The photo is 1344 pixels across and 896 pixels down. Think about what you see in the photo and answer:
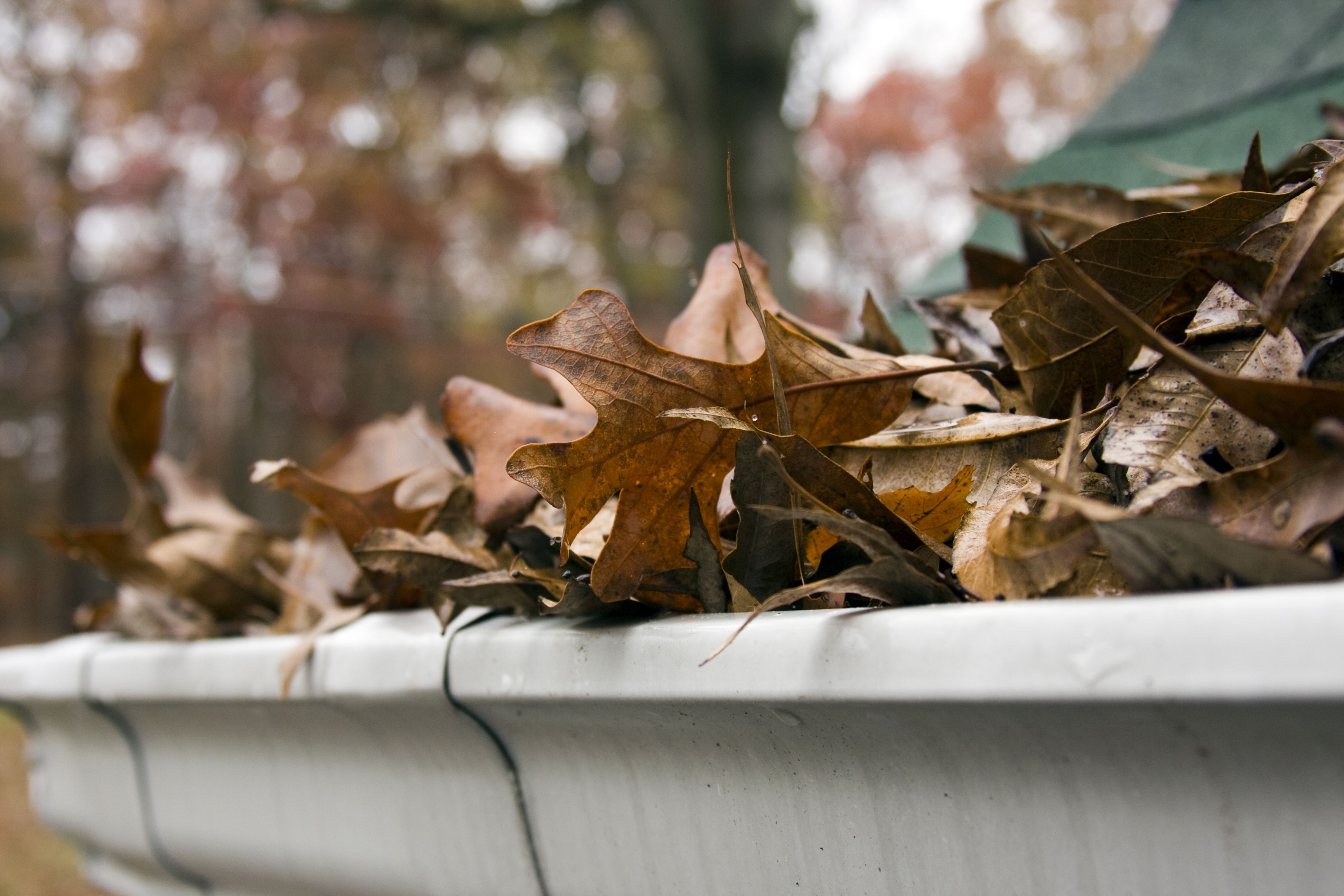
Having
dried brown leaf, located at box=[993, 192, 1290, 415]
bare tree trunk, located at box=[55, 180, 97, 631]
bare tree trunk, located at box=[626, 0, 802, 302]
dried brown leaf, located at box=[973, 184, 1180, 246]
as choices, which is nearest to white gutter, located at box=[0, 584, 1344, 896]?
dried brown leaf, located at box=[993, 192, 1290, 415]

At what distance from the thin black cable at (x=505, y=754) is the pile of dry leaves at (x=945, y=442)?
0.03 meters

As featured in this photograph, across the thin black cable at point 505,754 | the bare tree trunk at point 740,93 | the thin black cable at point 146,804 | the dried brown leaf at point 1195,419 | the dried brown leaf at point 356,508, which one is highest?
the bare tree trunk at point 740,93

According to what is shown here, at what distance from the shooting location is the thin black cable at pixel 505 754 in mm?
549

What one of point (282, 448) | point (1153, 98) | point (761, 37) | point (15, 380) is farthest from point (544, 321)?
point (15, 380)

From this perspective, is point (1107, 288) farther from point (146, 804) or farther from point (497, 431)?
point (146, 804)

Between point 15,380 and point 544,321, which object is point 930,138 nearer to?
point 15,380

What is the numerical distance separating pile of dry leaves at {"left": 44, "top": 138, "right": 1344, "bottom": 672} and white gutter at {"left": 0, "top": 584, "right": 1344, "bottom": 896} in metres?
0.04

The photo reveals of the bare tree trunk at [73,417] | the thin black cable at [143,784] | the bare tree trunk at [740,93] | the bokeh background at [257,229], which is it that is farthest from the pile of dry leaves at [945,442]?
the bare tree trunk at [73,417]

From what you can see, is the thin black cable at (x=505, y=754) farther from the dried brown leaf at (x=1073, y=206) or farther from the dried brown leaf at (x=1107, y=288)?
the dried brown leaf at (x=1073, y=206)

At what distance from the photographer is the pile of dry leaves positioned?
1.17 feet

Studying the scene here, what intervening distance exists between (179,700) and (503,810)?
0.35 m

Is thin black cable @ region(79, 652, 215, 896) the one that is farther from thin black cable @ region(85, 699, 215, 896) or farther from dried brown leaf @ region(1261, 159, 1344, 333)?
dried brown leaf @ region(1261, 159, 1344, 333)

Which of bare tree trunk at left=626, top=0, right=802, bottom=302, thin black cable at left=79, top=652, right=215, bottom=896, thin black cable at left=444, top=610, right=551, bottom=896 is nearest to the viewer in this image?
thin black cable at left=444, top=610, right=551, bottom=896

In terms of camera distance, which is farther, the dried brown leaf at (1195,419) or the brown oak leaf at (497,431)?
the brown oak leaf at (497,431)
